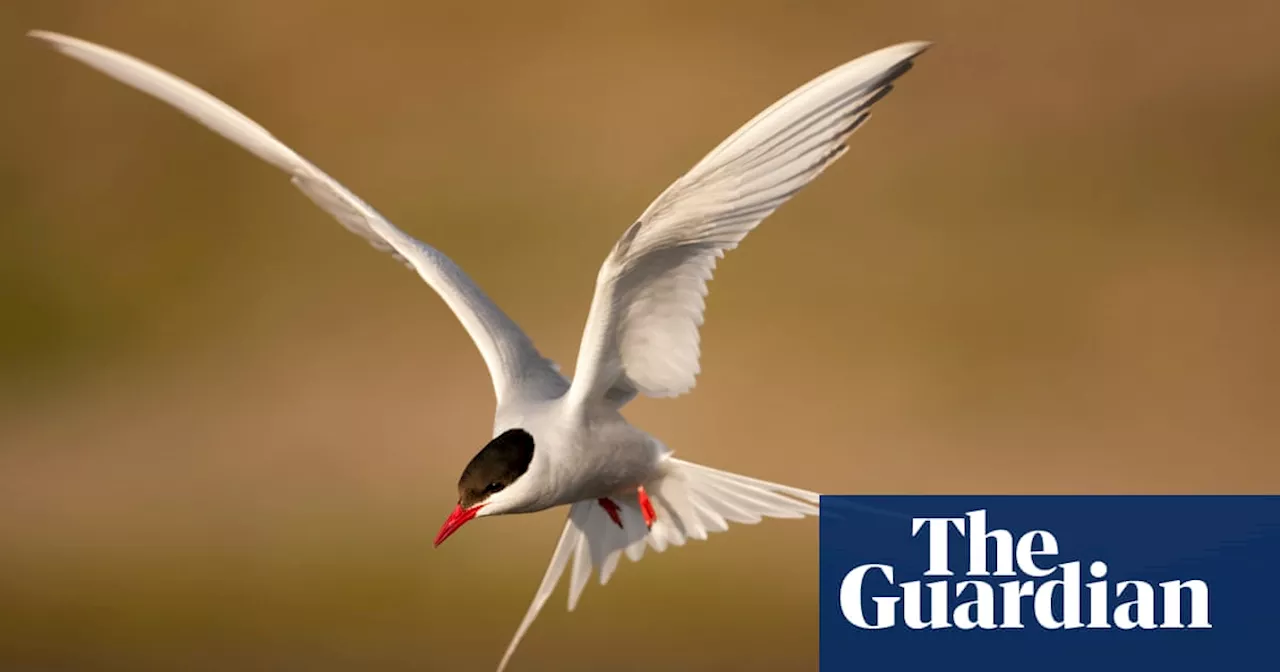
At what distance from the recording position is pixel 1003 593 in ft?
13.1

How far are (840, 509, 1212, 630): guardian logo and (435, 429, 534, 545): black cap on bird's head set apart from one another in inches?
47.4

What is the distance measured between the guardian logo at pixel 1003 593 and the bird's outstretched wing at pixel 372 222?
99 cm

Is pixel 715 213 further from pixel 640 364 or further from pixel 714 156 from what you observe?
pixel 640 364

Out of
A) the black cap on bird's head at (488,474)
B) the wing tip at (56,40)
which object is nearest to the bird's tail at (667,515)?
the black cap on bird's head at (488,474)

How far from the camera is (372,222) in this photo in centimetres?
355

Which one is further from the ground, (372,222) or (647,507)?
(372,222)

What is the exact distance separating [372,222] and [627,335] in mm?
613

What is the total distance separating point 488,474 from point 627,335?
16.8 inches

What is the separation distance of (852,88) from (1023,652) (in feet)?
6.51

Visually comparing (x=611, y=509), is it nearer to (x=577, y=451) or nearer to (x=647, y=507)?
(x=647, y=507)

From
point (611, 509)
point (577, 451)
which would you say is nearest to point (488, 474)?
point (577, 451)

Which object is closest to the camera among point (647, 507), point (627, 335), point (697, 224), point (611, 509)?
point (697, 224)

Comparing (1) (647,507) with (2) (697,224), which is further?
(1) (647,507)

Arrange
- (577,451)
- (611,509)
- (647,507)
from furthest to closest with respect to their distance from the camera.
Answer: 1. (611,509)
2. (647,507)
3. (577,451)
